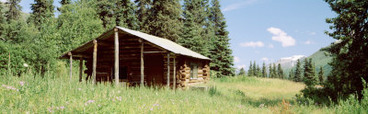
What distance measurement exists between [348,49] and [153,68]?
448 inches

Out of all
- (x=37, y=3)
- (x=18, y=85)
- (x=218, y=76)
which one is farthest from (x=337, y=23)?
(x=37, y=3)

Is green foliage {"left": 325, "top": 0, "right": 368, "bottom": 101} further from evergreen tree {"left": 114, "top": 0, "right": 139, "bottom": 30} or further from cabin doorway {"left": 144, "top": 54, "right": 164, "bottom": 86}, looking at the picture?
evergreen tree {"left": 114, "top": 0, "right": 139, "bottom": 30}

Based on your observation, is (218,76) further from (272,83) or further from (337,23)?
(337,23)

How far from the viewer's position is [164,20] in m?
30.6

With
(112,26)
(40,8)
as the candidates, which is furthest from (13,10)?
(112,26)

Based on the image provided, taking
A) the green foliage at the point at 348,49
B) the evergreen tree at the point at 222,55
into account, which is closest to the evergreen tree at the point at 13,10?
the evergreen tree at the point at 222,55

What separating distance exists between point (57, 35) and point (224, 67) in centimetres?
2073

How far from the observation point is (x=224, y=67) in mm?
Result: 29641

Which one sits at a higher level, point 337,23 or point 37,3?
point 37,3

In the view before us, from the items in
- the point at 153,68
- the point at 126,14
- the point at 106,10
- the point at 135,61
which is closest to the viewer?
the point at 153,68

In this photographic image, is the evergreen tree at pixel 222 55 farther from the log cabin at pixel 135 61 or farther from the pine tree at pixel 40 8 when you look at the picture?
the pine tree at pixel 40 8

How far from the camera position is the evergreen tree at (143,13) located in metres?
31.6

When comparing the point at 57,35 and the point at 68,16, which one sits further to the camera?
the point at 68,16

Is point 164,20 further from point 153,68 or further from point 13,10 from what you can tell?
point 13,10
